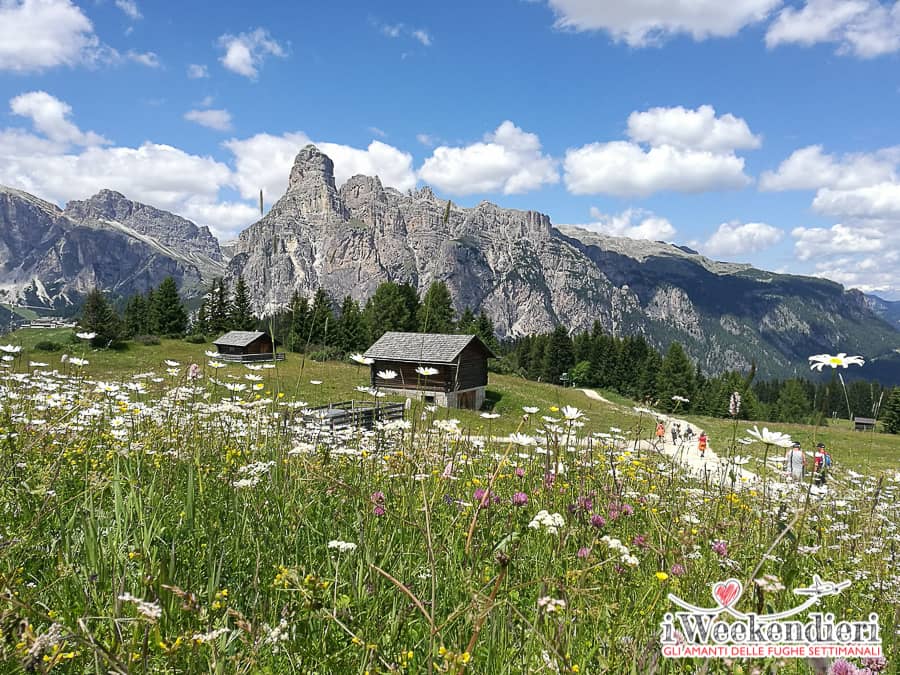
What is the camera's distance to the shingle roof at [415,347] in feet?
120

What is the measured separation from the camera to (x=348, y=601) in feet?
7.46

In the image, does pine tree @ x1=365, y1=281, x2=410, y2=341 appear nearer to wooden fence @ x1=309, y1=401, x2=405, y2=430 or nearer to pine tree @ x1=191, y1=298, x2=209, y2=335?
pine tree @ x1=191, y1=298, x2=209, y2=335

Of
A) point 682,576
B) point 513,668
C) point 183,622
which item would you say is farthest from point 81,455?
point 682,576

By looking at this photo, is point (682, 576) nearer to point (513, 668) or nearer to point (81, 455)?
point (513, 668)

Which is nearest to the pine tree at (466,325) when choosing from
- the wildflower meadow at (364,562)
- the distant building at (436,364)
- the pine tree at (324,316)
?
the distant building at (436,364)

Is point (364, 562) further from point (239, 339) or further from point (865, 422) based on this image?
point (239, 339)

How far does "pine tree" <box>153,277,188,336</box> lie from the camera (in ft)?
225

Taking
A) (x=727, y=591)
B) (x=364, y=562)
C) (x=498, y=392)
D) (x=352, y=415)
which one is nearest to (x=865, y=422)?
(x=498, y=392)

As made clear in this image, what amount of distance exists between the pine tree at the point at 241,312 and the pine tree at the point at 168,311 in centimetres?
660

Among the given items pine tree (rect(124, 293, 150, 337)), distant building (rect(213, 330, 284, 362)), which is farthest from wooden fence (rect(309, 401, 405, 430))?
pine tree (rect(124, 293, 150, 337))

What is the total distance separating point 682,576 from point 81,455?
15.6 ft

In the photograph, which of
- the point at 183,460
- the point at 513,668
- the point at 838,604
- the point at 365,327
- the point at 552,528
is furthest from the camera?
the point at 365,327

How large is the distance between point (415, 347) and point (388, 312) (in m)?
38.6

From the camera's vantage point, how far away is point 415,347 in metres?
38.3
